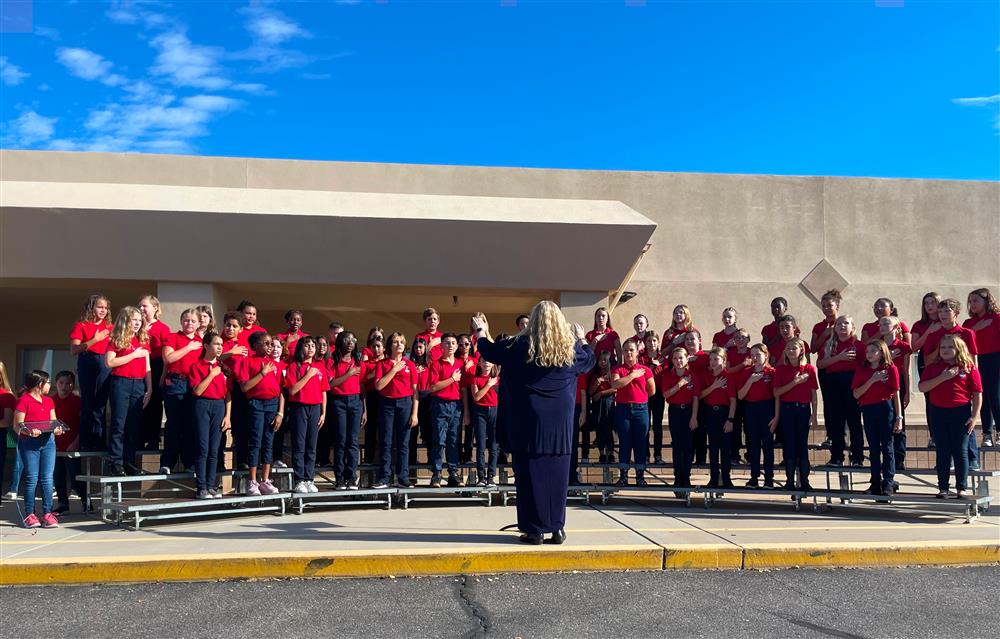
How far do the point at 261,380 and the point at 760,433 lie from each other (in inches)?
214

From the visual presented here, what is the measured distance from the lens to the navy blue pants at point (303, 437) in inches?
326

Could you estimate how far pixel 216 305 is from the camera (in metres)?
12.5

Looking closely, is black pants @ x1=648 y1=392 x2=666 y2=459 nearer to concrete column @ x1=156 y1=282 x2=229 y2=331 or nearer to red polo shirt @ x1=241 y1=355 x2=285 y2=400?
red polo shirt @ x1=241 y1=355 x2=285 y2=400

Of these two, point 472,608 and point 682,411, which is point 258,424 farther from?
point 682,411

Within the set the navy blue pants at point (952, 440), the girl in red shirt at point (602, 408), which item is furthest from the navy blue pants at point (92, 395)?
the navy blue pants at point (952, 440)

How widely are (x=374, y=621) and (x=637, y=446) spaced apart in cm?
495

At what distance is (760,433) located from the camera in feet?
29.1

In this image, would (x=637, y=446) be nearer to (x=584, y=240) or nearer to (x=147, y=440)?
(x=584, y=240)

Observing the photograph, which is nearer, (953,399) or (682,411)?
(953,399)

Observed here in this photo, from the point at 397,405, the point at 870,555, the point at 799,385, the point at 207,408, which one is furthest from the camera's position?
the point at 397,405

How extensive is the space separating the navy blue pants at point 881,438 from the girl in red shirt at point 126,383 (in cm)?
742

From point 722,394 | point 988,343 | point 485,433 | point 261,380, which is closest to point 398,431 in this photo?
point 485,433

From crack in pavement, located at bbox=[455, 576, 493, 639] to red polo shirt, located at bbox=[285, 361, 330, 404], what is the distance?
3185 millimetres

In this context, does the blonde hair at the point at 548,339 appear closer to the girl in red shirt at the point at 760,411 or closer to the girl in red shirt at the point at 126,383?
the girl in red shirt at the point at 760,411
